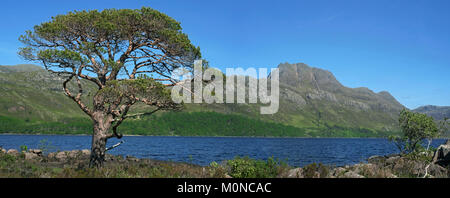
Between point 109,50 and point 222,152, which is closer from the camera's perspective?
point 109,50

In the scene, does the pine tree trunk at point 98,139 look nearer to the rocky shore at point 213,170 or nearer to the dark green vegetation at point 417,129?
the rocky shore at point 213,170

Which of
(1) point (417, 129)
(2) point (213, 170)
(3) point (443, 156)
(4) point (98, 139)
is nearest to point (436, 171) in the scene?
(3) point (443, 156)

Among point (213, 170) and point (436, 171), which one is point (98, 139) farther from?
point (436, 171)

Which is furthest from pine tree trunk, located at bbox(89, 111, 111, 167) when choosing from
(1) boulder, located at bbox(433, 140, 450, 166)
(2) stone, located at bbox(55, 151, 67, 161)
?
(1) boulder, located at bbox(433, 140, 450, 166)

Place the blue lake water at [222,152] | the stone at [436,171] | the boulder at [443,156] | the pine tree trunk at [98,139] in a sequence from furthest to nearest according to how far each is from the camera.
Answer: the blue lake water at [222,152] < the boulder at [443,156] < the stone at [436,171] < the pine tree trunk at [98,139]

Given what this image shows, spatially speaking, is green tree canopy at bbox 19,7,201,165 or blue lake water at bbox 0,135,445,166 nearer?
green tree canopy at bbox 19,7,201,165

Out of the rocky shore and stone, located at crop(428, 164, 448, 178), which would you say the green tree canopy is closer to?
the rocky shore

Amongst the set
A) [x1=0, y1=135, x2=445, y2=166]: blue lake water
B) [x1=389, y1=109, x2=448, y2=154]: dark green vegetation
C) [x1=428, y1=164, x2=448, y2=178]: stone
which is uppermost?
[x1=389, y1=109, x2=448, y2=154]: dark green vegetation

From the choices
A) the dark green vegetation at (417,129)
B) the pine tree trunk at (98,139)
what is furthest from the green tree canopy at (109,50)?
the dark green vegetation at (417,129)
